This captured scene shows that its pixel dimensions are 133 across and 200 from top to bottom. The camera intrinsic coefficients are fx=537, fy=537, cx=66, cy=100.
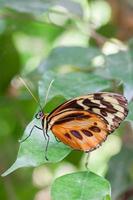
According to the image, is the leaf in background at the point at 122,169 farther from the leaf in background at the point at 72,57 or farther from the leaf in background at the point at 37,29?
the leaf in background at the point at 37,29

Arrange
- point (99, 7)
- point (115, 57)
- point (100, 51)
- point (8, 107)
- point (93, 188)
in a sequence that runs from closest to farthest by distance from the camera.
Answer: point (93, 188) → point (115, 57) → point (100, 51) → point (8, 107) → point (99, 7)

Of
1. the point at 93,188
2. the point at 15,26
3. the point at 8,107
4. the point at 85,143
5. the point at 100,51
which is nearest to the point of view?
the point at 93,188

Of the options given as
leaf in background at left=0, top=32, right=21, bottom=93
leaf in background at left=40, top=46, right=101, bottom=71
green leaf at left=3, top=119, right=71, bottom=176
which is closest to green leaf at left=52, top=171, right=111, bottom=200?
green leaf at left=3, top=119, right=71, bottom=176

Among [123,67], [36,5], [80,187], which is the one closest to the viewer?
[80,187]

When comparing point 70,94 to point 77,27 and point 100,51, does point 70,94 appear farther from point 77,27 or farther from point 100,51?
point 77,27

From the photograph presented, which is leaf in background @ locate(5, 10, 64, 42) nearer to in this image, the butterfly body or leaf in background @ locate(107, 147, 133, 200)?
leaf in background @ locate(107, 147, 133, 200)

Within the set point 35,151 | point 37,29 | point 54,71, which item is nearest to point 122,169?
point 54,71

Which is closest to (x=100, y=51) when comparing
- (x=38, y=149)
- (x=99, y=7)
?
(x=38, y=149)

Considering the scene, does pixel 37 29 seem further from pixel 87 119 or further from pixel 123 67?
pixel 87 119
